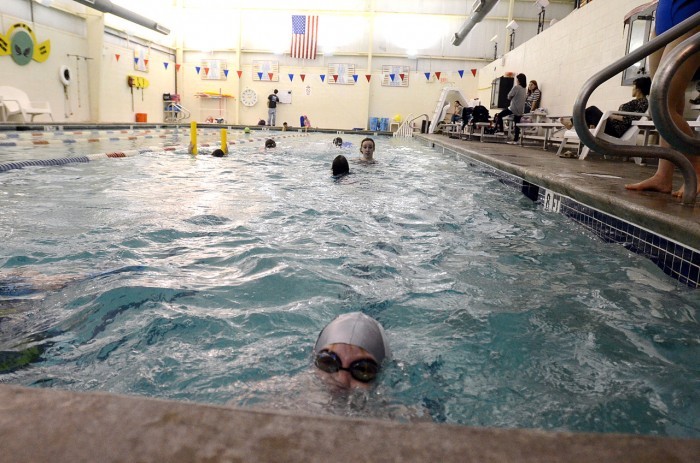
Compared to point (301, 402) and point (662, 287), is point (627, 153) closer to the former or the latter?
point (662, 287)

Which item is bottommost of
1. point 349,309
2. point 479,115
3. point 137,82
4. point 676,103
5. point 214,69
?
point 349,309

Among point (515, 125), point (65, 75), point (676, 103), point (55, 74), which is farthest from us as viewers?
point (65, 75)

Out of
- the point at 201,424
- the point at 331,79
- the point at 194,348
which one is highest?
the point at 331,79

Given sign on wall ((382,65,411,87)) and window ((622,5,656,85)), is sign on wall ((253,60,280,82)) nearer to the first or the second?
sign on wall ((382,65,411,87))

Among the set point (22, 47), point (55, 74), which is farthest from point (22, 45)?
point (55, 74)

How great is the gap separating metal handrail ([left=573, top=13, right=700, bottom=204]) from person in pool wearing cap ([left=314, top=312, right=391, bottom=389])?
172 centimetres

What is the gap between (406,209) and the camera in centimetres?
454

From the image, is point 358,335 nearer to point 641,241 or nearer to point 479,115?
point 641,241

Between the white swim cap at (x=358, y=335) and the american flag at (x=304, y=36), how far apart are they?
66.4 ft

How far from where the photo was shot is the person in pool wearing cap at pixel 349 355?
1460mm

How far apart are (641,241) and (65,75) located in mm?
15479

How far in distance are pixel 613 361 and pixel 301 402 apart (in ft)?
3.75

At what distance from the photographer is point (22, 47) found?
1236cm

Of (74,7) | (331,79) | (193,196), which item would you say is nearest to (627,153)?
(193,196)
